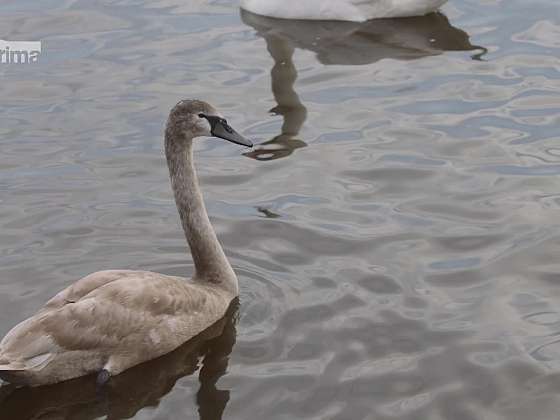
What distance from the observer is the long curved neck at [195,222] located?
8.21 meters

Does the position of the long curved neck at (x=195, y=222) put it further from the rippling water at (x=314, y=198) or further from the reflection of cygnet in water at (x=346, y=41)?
the reflection of cygnet in water at (x=346, y=41)

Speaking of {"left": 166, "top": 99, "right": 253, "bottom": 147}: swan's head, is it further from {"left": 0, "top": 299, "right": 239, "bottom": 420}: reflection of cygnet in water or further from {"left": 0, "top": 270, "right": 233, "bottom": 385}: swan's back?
{"left": 0, "top": 299, "right": 239, "bottom": 420}: reflection of cygnet in water

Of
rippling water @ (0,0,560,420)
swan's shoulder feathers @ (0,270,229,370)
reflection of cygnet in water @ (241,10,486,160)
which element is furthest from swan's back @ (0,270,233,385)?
reflection of cygnet in water @ (241,10,486,160)

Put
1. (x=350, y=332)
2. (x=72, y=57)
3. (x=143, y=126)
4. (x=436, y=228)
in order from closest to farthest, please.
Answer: (x=350, y=332) → (x=436, y=228) → (x=143, y=126) → (x=72, y=57)

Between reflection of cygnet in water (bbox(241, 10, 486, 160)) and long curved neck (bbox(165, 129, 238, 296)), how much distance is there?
328 cm

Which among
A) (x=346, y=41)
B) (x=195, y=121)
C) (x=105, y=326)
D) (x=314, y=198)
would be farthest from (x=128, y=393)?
(x=346, y=41)

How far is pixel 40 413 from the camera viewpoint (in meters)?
7.07

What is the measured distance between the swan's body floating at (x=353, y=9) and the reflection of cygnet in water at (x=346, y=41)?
0.08m

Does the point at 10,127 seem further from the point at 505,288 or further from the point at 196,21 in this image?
the point at 505,288

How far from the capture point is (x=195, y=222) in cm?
829

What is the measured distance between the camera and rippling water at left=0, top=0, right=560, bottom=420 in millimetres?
7246

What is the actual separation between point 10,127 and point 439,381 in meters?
5.75

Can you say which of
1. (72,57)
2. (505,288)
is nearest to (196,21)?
(72,57)

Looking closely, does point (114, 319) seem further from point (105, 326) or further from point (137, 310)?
point (137, 310)
